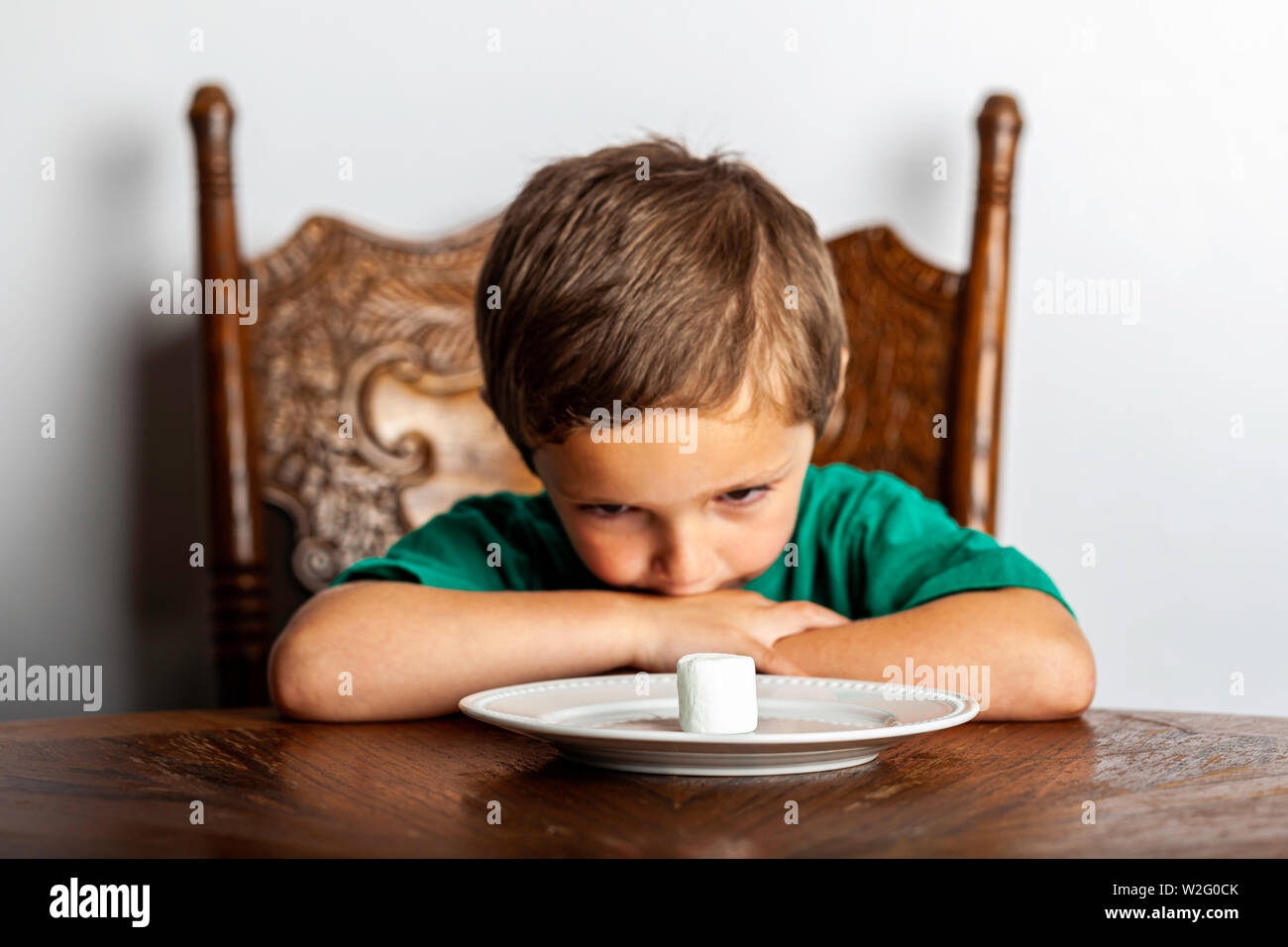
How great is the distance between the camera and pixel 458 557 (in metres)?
1.14

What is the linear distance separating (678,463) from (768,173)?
3.14 ft

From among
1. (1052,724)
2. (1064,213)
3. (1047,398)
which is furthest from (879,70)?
(1052,724)

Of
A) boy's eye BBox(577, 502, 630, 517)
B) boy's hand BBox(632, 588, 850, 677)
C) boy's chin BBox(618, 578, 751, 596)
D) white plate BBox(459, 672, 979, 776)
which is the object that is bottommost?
white plate BBox(459, 672, 979, 776)

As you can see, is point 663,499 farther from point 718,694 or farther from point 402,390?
point 402,390

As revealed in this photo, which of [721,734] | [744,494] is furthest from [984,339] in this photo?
[721,734]

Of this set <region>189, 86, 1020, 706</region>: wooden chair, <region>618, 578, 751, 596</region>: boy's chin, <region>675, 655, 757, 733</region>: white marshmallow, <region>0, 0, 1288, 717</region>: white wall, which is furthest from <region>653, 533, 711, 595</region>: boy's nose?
<region>0, 0, 1288, 717</region>: white wall

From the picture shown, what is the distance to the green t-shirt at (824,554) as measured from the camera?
1.03 meters

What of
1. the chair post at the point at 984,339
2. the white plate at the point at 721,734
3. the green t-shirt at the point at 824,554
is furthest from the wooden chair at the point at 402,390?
the white plate at the point at 721,734

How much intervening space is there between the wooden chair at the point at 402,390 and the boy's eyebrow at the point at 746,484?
27.3 inches

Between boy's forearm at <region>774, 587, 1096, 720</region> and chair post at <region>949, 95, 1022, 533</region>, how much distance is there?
0.71 meters

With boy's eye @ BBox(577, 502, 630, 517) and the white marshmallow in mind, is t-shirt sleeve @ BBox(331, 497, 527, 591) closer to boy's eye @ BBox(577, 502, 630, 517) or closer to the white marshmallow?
boy's eye @ BBox(577, 502, 630, 517)

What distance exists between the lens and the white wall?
5.62 ft

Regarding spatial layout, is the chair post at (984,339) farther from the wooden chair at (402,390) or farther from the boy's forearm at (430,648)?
the boy's forearm at (430,648)

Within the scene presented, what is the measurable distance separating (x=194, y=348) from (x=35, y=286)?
0.23 m
